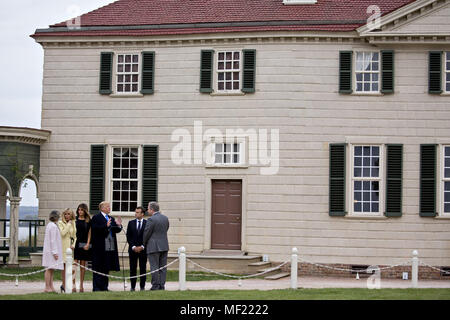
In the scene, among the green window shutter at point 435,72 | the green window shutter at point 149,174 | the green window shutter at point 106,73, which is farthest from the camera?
the green window shutter at point 106,73

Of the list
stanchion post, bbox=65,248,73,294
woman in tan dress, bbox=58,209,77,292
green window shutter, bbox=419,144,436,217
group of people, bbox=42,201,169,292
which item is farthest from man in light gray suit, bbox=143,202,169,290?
green window shutter, bbox=419,144,436,217

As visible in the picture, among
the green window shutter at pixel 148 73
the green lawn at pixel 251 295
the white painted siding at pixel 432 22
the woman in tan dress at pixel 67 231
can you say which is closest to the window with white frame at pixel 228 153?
the green window shutter at pixel 148 73

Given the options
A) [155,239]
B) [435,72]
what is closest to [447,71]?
[435,72]

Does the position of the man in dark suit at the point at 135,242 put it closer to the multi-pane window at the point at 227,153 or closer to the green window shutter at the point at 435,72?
the multi-pane window at the point at 227,153

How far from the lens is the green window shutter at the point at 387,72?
91.0 ft

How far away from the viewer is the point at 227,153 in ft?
93.2

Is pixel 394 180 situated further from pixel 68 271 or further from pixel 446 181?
pixel 68 271

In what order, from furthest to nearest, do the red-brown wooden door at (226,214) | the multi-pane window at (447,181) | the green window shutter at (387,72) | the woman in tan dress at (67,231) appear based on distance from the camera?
the red-brown wooden door at (226,214)
the green window shutter at (387,72)
the multi-pane window at (447,181)
the woman in tan dress at (67,231)

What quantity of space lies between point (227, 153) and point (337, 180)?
11.4 ft

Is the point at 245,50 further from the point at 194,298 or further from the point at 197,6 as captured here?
the point at 194,298

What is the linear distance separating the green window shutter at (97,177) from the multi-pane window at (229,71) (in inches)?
166

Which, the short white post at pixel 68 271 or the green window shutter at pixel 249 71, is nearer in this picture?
the short white post at pixel 68 271

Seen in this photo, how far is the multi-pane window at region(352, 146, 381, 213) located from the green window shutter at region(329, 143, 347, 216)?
0.39 metres
